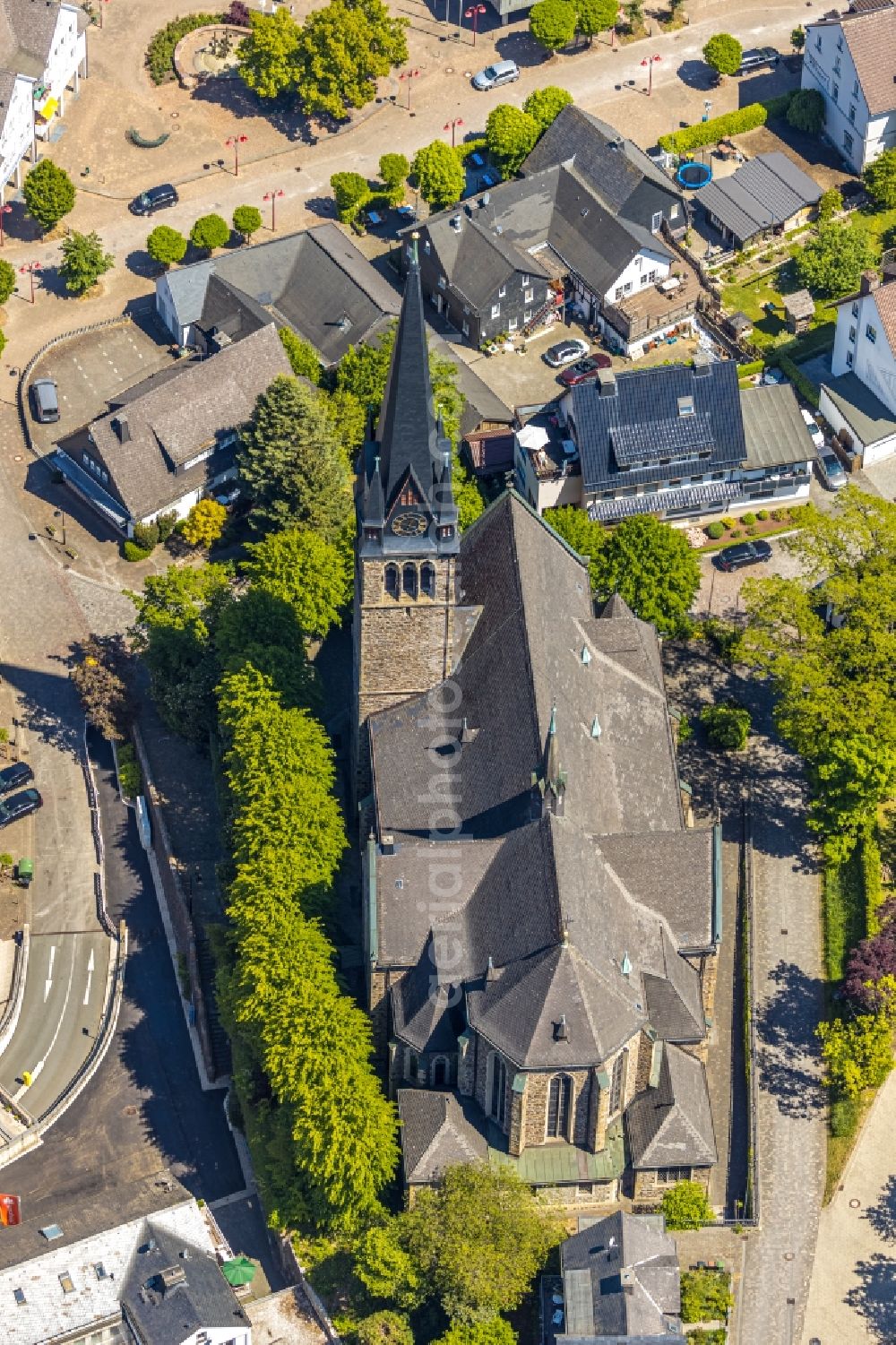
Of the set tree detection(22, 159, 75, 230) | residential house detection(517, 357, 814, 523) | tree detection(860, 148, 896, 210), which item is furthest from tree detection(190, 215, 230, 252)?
tree detection(860, 148, 896, 210)

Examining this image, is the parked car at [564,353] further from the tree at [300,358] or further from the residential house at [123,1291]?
the residential house at [123,1291]

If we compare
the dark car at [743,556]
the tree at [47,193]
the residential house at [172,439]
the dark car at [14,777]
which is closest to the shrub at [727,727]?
the dark car at [743,556]

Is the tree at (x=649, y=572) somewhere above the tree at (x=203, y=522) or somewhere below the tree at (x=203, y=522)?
below

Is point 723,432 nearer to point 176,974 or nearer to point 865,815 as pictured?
point 865,815

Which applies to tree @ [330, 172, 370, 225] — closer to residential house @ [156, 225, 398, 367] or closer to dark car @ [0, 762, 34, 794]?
residential house @ [156, 225, 398, 367]

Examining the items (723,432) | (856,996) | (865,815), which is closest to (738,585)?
(723,432)

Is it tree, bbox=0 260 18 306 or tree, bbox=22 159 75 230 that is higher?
tree, bbox=22 159 75 230
